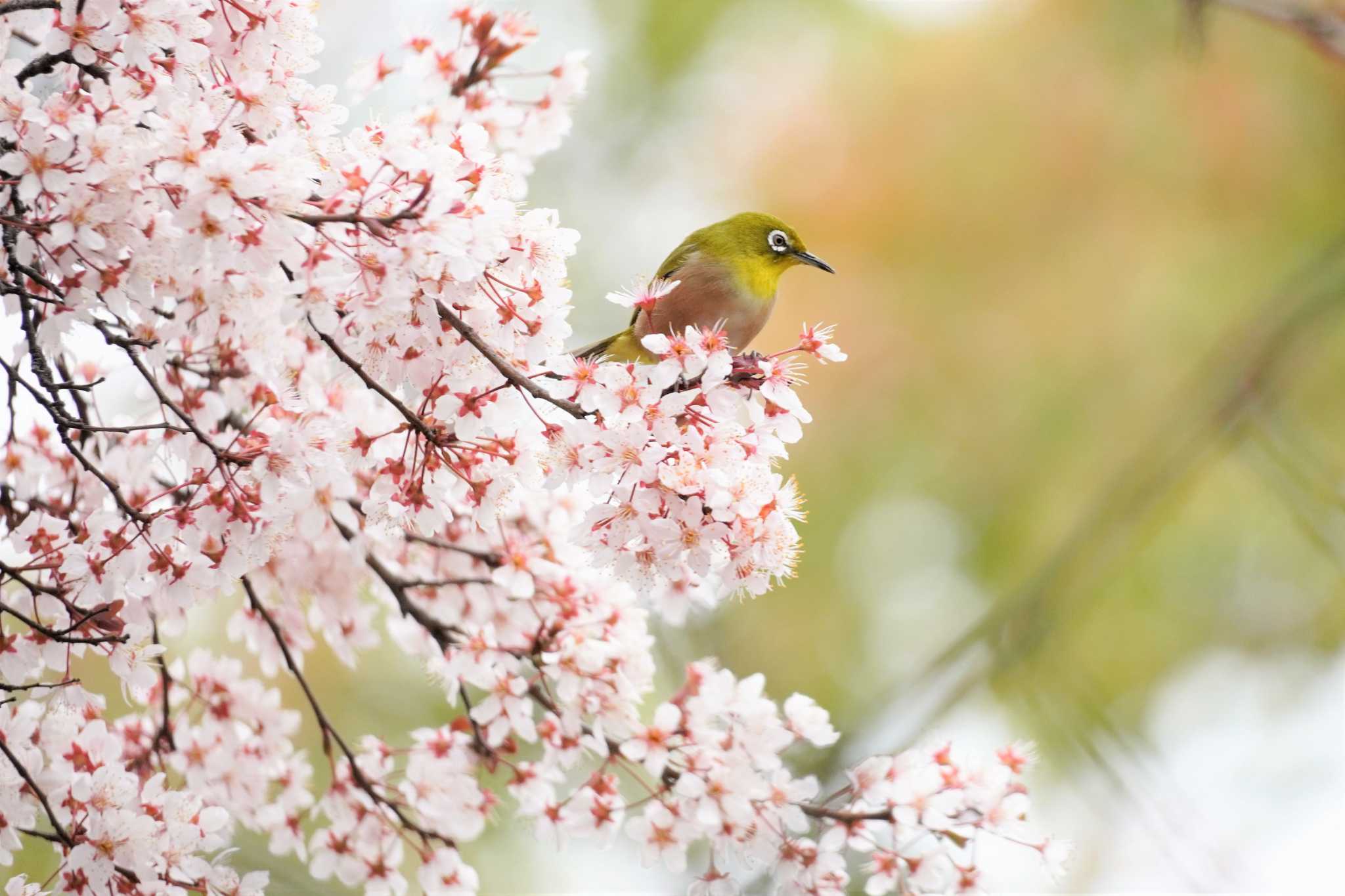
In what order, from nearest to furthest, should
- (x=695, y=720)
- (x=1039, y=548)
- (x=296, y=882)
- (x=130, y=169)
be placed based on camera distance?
1. (x=130, y=169)
2. (x=695, y=720)
3. (x=296, y=882)
4. (x=1039, y=548)

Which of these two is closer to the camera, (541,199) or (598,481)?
(598,481)

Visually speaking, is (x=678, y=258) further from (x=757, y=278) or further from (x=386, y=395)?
(x=386, y=395)

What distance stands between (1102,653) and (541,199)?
10.3 ft

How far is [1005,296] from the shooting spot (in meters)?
5.95

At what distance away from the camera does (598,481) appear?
5.34ft

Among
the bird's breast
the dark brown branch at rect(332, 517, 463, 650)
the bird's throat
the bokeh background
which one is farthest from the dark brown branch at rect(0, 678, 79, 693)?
the bokeh background

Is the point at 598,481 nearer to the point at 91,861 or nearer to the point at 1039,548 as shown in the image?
the point at 91,861

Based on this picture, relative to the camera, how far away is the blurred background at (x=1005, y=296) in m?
5.07

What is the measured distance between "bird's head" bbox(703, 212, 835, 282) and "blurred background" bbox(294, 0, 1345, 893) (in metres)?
1.79

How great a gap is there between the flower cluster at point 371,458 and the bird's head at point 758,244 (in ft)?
1.53

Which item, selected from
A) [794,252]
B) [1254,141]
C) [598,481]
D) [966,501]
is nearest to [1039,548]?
→ [966,501]

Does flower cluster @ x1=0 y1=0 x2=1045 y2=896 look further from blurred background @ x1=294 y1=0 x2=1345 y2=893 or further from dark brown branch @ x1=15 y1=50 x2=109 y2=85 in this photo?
blurred background @ x1=294 y1=0 x2=1345 y2=893

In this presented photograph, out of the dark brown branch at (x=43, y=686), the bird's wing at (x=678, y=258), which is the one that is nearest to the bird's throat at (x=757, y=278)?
the bird's wing at (x=678, y=258)

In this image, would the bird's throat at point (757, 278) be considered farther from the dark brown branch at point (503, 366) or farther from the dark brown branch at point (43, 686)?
the dark brown branch at point (43, 686)
